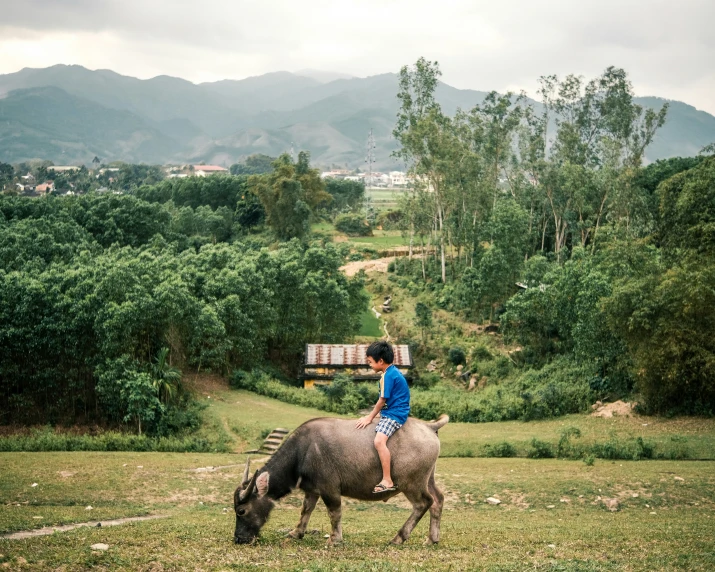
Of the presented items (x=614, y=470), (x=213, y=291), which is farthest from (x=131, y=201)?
(x=614, y=470)

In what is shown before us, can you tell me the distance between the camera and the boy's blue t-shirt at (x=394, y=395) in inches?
368

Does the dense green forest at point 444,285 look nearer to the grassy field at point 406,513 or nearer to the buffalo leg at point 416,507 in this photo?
the grassy field at point 406,513

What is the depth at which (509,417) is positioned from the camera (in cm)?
2897

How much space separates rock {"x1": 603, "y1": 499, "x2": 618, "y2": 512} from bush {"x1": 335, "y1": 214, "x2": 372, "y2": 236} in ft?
224

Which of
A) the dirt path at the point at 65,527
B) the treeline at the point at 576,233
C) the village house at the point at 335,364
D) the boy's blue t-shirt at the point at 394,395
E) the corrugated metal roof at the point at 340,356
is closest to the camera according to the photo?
the boy's blue t-shirt at the point at 394,395

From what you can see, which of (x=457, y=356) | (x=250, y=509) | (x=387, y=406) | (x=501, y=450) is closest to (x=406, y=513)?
(x=250, y=509)

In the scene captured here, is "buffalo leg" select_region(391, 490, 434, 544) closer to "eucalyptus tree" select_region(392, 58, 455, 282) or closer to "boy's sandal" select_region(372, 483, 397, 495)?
"boy's sandal" select_region(372, 483, 397, 495)

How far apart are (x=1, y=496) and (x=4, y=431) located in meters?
11.1

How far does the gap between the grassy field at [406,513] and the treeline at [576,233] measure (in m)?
3.34

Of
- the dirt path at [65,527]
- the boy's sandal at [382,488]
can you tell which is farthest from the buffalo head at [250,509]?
the dirt path at [65,527]

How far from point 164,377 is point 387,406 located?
1898 cm

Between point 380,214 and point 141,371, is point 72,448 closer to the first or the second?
point 141,371

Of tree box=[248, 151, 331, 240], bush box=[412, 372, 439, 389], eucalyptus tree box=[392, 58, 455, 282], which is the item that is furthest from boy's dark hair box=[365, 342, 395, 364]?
tree box=[248, 151, 331, 240]

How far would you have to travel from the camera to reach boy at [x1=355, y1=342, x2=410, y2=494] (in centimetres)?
924
